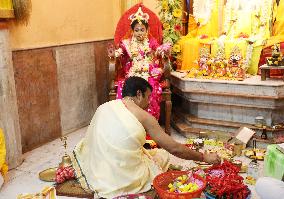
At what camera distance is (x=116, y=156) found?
127 inches

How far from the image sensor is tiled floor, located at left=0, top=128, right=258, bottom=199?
3703 mm

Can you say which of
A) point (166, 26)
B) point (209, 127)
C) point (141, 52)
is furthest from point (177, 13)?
point (209, 127)

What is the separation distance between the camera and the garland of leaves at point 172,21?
5918mm

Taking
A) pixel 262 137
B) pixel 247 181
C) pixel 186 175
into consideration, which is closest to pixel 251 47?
pixel 262 137

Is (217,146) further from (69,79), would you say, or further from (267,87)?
(69,79)

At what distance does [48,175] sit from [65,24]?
250 centimetres

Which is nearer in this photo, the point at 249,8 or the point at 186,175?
the point at 186,175

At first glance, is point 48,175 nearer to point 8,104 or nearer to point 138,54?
point 8,104

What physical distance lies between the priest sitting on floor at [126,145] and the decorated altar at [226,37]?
2.39m

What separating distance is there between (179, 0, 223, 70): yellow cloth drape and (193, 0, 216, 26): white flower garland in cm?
6

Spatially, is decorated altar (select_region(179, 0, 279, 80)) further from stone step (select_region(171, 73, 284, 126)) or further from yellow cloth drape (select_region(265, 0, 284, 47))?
stone step (select_region(171, 73, 284, 126))

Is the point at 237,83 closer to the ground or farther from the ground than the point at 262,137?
farther from the ground

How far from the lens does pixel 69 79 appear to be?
5531mm

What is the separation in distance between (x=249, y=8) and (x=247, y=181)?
10.8 feet
